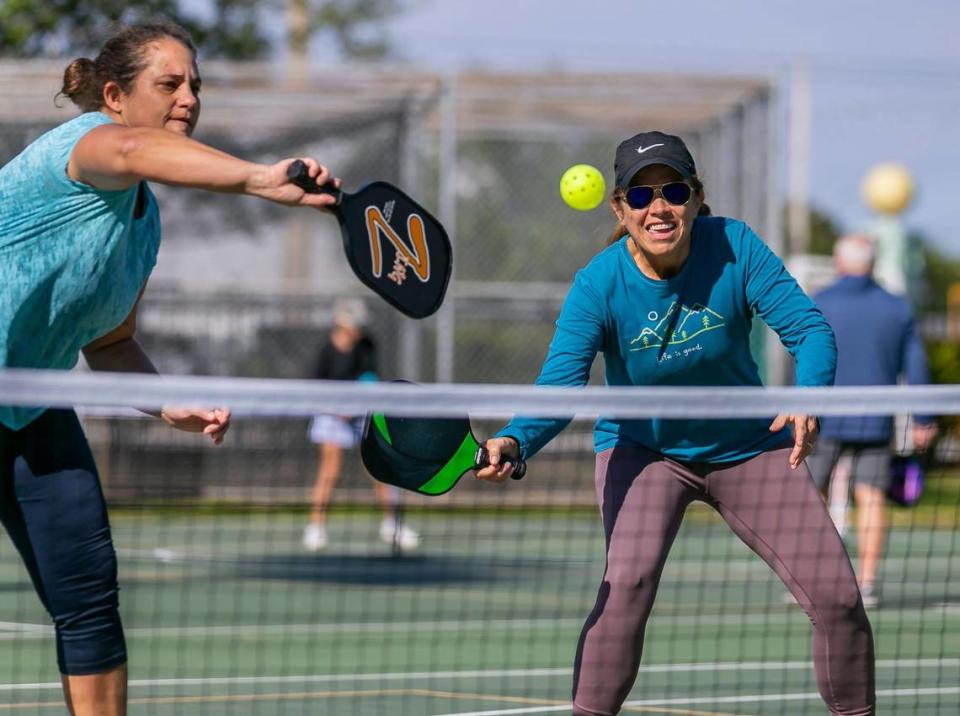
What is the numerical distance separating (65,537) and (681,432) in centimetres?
180

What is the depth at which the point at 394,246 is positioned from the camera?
4020mm

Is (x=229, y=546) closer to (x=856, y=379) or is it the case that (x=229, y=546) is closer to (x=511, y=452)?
(x=856, y=379)

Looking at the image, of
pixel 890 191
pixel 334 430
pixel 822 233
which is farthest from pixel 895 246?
pixel 822 233

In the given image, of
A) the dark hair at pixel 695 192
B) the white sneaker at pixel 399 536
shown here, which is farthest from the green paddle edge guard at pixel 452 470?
the white sneaker at pixel 399 536

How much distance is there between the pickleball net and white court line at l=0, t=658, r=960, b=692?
20 mm

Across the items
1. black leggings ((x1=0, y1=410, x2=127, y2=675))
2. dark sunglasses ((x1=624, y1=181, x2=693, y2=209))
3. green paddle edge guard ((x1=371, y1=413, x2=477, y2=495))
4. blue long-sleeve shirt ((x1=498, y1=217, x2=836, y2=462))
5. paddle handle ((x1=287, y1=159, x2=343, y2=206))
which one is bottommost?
black leggings ((x1=0, y1=410, x2=127, y2=675))

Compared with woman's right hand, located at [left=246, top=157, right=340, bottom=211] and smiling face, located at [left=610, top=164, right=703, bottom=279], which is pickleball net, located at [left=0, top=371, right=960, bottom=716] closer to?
smiling face, located at [left=610, top=164, right=703, bottom=279]

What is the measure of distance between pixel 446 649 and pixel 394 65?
282 inches

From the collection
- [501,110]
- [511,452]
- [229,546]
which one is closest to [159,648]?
[511,452]

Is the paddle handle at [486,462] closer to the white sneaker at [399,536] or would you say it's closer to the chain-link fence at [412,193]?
the white sneaker at [399,536]

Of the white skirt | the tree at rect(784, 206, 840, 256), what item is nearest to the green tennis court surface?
the white skirt

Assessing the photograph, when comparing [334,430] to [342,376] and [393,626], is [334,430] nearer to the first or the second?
[342,376]

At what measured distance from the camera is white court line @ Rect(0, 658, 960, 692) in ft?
23.0

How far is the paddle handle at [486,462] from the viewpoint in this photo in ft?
15.1
